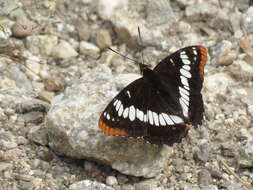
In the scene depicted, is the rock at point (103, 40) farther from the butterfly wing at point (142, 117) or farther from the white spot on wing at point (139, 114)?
the white spot on wing at point (139, 114)

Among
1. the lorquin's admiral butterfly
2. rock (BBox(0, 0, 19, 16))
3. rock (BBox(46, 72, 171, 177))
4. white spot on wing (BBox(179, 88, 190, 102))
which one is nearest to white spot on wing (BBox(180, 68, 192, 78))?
the lorquin's admiral butterfly

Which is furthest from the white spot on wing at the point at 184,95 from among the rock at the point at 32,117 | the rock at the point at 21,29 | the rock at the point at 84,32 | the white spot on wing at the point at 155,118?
the rock at the point at 21,29

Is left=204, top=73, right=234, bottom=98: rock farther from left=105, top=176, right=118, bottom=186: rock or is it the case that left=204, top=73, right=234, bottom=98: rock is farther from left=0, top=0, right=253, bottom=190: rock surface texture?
left=105, top=176, right=118, bottom=186: rock

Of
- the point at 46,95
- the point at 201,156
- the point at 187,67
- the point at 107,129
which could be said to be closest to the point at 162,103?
the point at 187,67

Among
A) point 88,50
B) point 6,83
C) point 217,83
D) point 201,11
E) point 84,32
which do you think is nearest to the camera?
point 6,83

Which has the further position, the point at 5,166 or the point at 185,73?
the point at 185,73

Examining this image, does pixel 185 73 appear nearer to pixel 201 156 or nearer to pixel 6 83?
pixel 201 156

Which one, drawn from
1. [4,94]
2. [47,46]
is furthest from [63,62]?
[4,94]
